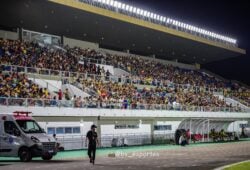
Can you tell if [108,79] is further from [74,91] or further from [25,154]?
[25,154]

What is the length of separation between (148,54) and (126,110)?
96.0 feet

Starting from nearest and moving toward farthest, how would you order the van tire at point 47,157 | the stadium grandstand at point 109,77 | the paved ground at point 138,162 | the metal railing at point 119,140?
the paved ground at point 138,162
the van tire at point 47,157
the metal railing at point 119,140
the stadium grandstand at point 109,77

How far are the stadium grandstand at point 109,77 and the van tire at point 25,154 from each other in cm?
869

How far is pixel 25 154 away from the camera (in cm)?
2352

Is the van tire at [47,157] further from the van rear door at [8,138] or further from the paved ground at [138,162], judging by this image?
the van rear door at [8,138]

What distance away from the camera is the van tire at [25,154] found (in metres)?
23.5

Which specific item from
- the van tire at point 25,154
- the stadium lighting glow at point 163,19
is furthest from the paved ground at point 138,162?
the stadium lighting glow at point 163,19

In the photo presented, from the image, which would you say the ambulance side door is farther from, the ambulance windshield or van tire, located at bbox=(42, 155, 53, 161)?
van tire, located at bbox=(42, 155, 53, 161)

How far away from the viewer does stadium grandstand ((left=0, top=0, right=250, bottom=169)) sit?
37812 mm

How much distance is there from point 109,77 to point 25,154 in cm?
2607

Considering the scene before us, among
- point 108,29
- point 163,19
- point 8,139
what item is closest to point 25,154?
point 8,139

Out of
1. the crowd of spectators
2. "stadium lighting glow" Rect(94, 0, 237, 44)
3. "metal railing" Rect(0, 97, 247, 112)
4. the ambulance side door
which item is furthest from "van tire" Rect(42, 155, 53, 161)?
"stadium lighting glow" Rect(94, 0, 237, 44)

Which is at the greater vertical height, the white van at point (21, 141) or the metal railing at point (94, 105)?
the metal railing at point (94, 105)

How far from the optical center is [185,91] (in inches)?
2323
